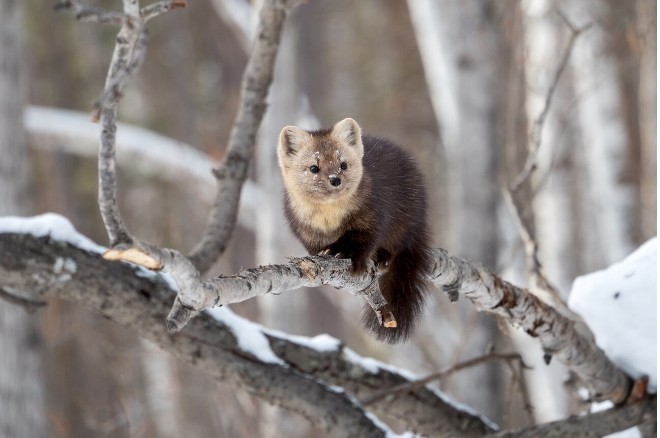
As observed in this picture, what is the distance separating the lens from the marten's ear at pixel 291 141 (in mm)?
4117

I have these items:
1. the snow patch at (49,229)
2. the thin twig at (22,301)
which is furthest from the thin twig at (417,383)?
the thin twig at (22,301)

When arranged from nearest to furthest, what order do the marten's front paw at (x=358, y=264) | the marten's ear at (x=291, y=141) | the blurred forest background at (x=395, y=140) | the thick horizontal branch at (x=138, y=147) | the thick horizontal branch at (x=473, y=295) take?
1. the thick horizontal branch at (x=473, y=295)
2. the marten's front paw at (x=358, y=264)
3. the marten's ear at (x=291, y=141)
4. the blurred forest background at (x=395, y=140)
5. the thick horizontal branch at (x=138, y=147)

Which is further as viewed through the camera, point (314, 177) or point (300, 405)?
point (300, 405)

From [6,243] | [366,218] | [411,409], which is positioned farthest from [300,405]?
[6,243]

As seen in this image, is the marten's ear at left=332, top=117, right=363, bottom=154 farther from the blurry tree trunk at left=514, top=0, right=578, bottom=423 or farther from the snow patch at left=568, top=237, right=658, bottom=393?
the blurry tree trunk at left=514, top=0, right=578, bottom=423

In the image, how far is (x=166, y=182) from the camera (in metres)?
17.4

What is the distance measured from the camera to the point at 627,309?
474 centimetres

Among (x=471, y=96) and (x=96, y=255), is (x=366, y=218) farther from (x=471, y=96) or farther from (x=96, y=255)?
(x=471, y=96)

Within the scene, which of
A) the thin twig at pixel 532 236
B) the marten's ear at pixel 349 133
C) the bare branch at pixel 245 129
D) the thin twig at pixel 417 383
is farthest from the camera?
the bare branch at pixel 245 129

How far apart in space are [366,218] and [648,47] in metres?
6.23

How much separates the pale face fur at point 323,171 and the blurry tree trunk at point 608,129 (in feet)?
22.5

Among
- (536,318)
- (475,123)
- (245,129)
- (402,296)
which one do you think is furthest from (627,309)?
(475,123)

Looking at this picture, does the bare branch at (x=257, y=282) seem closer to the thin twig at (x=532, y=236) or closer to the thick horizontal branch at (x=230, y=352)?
the thick horizontal branch at (x=230, y=352)

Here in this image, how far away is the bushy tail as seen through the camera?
406 centimetres
